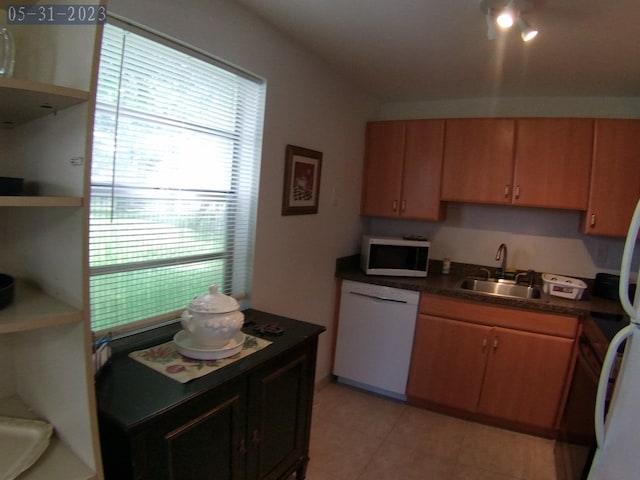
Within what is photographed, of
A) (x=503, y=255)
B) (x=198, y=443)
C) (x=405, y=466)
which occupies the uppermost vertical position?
Result: (x=503, y=255)

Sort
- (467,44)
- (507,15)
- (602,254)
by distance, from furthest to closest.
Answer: (602,254) → (467,44) → (507,15)

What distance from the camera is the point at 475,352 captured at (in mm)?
2621

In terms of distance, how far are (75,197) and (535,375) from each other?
2721 millimetres

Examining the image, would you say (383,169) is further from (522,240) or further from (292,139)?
(522,240)

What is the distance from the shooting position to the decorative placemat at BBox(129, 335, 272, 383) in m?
1.36

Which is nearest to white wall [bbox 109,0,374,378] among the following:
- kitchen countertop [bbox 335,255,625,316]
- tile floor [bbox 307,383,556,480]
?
kitchen countertop [bbox 335,255,625,316]

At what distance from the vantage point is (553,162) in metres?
2.65

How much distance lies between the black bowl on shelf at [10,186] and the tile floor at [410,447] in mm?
1906

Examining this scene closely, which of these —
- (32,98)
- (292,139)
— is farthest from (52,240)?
(292,139)

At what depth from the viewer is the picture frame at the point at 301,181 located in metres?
2.29

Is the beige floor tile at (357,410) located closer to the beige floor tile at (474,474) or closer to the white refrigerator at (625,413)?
the beige floor tile at (474,474)

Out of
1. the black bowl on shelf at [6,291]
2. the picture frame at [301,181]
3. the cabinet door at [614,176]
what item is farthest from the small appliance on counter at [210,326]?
the cabinet door at [614,176]

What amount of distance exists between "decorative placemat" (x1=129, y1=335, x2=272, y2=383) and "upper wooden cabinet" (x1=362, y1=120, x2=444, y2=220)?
75.1 inches

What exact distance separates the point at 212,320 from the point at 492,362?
2.01 meters
